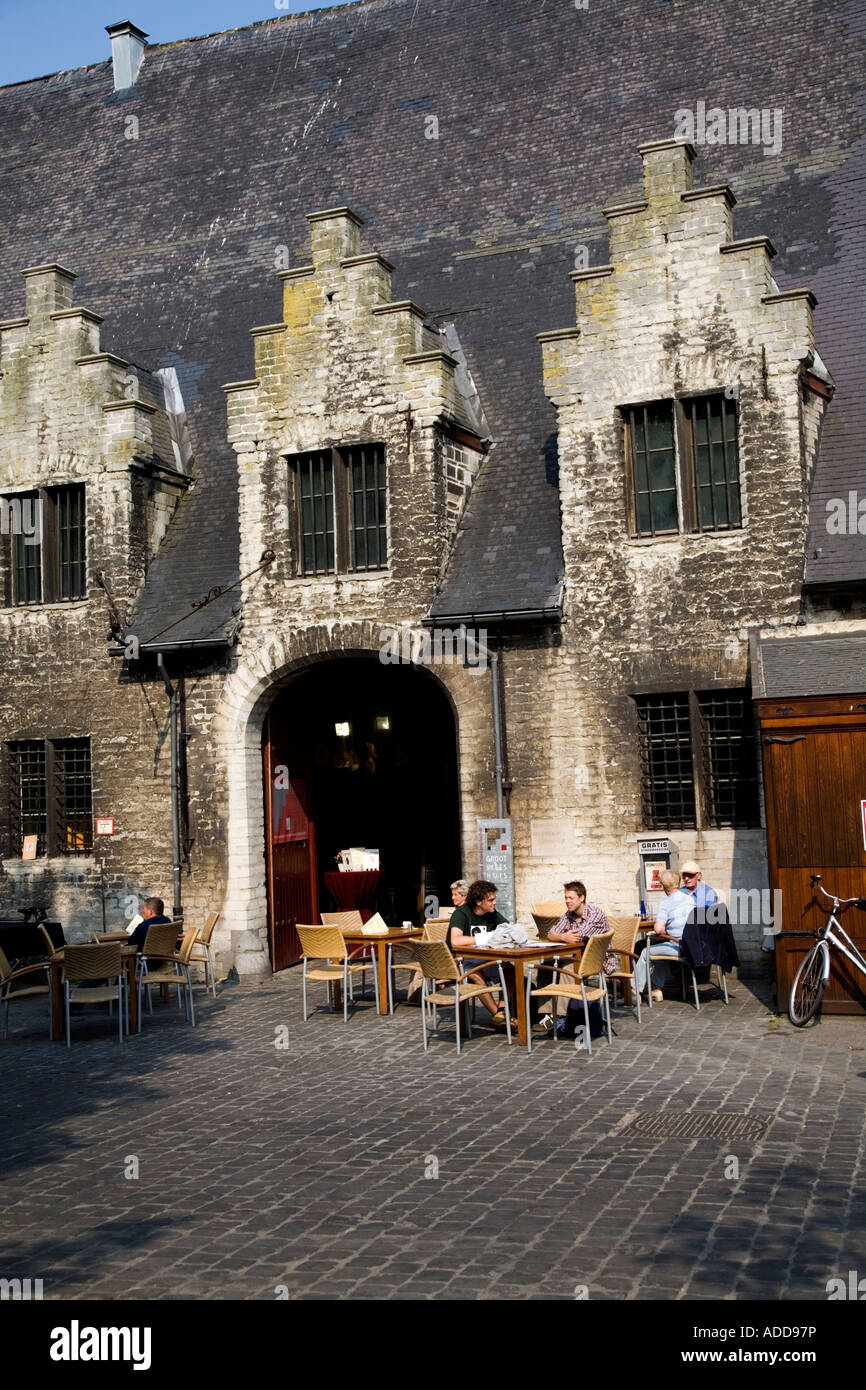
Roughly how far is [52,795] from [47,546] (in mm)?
3502

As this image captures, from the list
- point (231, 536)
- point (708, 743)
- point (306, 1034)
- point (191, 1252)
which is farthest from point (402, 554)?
point (191, 1252)

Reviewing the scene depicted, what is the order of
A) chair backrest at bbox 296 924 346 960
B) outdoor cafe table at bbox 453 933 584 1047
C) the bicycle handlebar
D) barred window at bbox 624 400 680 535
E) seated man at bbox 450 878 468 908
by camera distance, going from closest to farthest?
outdoor cafe table at bbox 453 933 584 1047, the bicycle handlebar, chair backrest at bbox 296 924 346 960, seated man at bbox 450 878 468 908, barred window at bbox 624 400 680 535

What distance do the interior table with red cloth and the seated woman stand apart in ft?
18.2

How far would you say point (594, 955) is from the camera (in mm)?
11484

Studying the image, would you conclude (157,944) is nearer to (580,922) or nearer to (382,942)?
(382,942)

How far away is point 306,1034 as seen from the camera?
42.0ft

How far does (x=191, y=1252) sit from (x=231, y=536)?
12.7m

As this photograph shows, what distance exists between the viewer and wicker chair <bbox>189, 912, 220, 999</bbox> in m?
15.0

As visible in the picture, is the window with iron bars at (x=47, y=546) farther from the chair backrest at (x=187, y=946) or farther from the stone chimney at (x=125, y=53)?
the stone chimney at (x=125, y=53)

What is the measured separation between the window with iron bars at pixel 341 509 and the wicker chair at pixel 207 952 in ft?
15.4

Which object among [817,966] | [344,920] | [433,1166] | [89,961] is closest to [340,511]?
[344,920]

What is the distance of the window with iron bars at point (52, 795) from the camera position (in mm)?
18250

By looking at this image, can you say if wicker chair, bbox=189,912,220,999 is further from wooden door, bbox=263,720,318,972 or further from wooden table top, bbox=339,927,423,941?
wooden table top, bbox=339,927,423,941

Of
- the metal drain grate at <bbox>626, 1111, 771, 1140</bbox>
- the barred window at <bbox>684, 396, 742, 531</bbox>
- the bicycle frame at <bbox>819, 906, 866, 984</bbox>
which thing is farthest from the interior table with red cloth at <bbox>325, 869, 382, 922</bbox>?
the metal drain grate at <bbox>626, 1111, 771, 1140</bbox>
